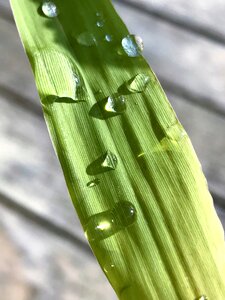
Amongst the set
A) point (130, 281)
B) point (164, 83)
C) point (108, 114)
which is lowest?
point (130, 281)

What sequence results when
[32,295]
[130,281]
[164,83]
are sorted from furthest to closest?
[164,83] < [32,295] < [130,281]

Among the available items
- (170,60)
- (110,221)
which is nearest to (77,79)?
(110,221)

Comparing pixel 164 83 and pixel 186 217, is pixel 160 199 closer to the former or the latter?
pixel 186 217

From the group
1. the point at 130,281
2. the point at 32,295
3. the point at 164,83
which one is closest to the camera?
the point at 130,281

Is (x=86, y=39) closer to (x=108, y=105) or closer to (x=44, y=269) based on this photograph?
(x=108, y=105)

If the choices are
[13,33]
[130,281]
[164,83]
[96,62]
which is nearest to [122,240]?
[130,281]

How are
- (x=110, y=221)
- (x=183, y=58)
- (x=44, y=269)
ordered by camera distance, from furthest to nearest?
1. (x=183, y=58)
2. (x=44, y=269)
3. (x=110, y=221)

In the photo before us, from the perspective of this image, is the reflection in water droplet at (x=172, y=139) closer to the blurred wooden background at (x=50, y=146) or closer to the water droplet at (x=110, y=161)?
the water droplet at (x=110, y=161)
